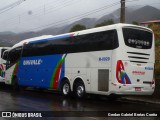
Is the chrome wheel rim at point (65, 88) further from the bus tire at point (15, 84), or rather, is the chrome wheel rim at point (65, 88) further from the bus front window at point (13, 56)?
the bus tire at point (15, 84)

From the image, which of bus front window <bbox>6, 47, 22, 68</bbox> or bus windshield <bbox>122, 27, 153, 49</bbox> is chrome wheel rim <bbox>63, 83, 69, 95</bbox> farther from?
bus front window <bbox>6, 47, 22, 68</bbox>

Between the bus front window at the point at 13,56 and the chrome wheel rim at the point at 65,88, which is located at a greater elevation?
the bus front window at the point at 13,56

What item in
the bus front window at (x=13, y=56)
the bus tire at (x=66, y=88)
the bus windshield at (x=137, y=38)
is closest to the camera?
the bus windshield at (x=137, y=38)

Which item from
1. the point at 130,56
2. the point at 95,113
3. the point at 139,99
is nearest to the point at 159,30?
the point at 139,99

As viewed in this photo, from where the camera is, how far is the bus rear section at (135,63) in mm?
17500

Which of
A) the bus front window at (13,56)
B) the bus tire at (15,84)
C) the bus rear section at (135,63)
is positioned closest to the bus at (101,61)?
the bus rear section at (135,63)

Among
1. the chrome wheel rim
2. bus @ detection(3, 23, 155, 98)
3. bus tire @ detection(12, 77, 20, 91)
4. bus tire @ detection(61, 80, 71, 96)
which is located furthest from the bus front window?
the chrome wheel rim

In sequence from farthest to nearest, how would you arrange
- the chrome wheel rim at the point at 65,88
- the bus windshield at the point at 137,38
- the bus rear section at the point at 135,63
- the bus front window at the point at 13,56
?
the bus front window at the point at 13,56 → the chrome wheel rim at the point at 65,88 → the bus windshield at the point at 137,38 → the bus rear section at the point at 135,63

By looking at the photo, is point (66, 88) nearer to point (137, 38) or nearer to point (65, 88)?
point (65, 88)

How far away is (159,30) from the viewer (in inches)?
949

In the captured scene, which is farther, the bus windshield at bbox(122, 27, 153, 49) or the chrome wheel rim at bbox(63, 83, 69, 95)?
the chrome wheel rim at bbox(63, 83, 69, 95)

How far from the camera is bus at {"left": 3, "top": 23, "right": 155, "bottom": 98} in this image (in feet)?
57.7

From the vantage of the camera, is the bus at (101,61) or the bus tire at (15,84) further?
the bus tire at (15,84)

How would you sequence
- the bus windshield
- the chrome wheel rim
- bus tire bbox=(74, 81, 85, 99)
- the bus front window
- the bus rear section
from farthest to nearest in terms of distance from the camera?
the bus front window → the chrome wheel rim → bus tire bbox=(74, 81, 85, 99) → the bus windshield → the bus rear section
